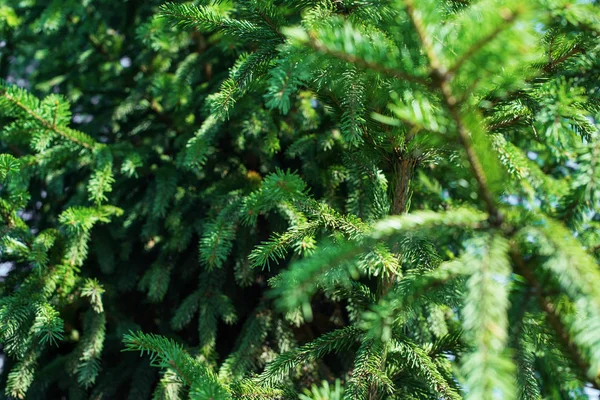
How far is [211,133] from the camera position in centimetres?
112

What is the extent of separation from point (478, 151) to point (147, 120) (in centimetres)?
117

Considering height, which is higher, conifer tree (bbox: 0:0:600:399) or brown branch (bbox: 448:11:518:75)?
brown branch (bbox: 448:11:518:75)

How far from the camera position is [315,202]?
0.80m

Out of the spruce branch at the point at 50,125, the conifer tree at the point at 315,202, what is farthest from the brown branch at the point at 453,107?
the spruce branch at the point at 50,125

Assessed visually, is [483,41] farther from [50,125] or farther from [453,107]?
[50,125]

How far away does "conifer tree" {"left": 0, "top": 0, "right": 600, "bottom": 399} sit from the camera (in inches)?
20.7

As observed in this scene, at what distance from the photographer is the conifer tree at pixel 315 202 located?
53cm

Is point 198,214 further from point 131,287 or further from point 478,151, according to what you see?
point 478,151

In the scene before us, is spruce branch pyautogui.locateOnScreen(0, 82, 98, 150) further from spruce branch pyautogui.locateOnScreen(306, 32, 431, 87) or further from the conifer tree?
spruce branch pyautogui.locateOnScreen(306, 32, 431, 87)

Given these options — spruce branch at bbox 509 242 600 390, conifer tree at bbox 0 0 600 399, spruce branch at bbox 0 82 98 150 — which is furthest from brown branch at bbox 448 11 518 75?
spruce branch at bbox 0 82 98 150

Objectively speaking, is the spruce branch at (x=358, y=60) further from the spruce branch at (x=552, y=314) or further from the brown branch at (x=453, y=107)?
the spruce branch at (x=552, y=314)

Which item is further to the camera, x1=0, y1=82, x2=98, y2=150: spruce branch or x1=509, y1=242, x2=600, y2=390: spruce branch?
x1=0, y1=82, x2=98, y2=150: spruce branch

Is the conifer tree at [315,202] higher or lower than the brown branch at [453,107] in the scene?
lower

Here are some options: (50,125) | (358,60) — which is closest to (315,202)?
(358,60)
